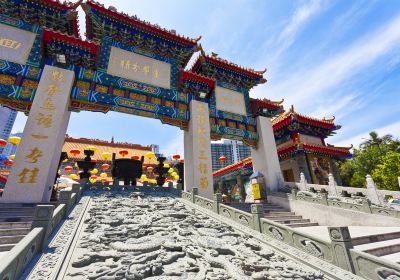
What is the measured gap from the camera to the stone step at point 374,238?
5553 millimetres

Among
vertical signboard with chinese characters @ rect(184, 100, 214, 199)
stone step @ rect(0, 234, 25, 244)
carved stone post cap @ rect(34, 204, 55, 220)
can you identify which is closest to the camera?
carved stone post cap @ rect(34, 204, 55, 220)

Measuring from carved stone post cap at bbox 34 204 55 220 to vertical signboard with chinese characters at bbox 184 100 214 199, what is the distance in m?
7.79

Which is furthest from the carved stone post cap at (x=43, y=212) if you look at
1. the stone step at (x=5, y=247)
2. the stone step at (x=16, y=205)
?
the stone step at (x=16, y=205)

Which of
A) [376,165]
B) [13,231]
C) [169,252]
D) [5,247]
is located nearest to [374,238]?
[169,252]

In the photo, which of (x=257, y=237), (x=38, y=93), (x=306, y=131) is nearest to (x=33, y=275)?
(x=257, y=237)

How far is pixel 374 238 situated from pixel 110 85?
43.3 ft

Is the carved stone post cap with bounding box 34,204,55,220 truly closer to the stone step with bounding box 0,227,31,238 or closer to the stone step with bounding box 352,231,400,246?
the stone step with bounding box 0,227,31,238

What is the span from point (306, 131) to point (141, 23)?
50.2ft

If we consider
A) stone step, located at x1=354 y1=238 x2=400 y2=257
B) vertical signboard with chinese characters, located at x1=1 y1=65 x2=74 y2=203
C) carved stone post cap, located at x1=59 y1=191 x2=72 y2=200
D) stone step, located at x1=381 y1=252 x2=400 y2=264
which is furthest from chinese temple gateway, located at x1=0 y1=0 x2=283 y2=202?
stone step, located at x1=381 y1=252 x2=400 y2=264

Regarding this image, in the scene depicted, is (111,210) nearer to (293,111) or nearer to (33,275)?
(33,275)

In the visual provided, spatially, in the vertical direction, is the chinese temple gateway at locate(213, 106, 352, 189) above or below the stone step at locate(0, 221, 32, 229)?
above

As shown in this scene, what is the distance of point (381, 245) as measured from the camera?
17.4 ft

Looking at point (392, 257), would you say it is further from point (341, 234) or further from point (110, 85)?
point (110, 85)

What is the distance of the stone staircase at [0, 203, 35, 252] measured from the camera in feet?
13.5
